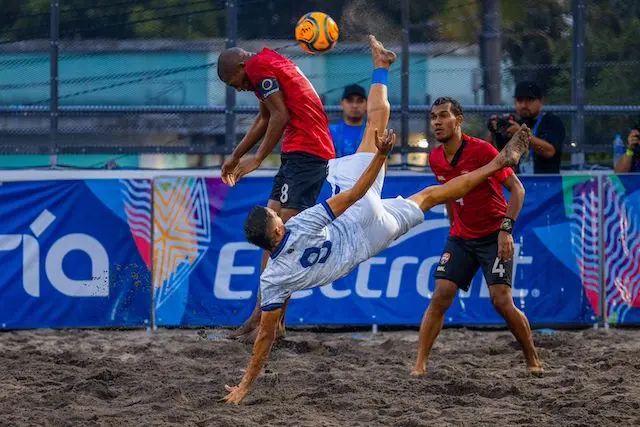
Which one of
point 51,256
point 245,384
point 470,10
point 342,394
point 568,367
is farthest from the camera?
point 470,10

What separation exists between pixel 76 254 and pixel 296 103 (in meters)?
3.18

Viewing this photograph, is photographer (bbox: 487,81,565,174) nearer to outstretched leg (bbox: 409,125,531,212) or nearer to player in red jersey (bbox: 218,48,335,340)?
player in red jersey (bbox: 218,48,335,340)

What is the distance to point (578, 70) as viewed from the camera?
1235cm

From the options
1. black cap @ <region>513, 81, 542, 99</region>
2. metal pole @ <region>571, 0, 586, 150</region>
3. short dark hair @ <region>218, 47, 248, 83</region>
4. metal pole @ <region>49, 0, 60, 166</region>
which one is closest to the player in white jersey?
short dark hair @ <region>218, 47, 248, 83</region>

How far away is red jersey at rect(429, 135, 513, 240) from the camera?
8.57m

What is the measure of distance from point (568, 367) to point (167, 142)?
17.3 ft

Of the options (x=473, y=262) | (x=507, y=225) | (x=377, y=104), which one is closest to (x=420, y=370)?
(x=473, y=262)

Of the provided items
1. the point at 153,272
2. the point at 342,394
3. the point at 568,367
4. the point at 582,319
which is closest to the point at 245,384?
the point at 342,394

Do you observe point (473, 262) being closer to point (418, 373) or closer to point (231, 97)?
point (418, 373)

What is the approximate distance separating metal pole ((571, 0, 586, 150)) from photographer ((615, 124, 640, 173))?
0.71 m

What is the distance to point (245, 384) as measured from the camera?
727 cm

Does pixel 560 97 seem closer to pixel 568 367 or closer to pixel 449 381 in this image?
pixel 568 367

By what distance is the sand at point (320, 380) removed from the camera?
23.3 feet

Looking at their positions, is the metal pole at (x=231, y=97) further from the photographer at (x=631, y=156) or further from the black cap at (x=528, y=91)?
the photographer at (x=631, y=156)
